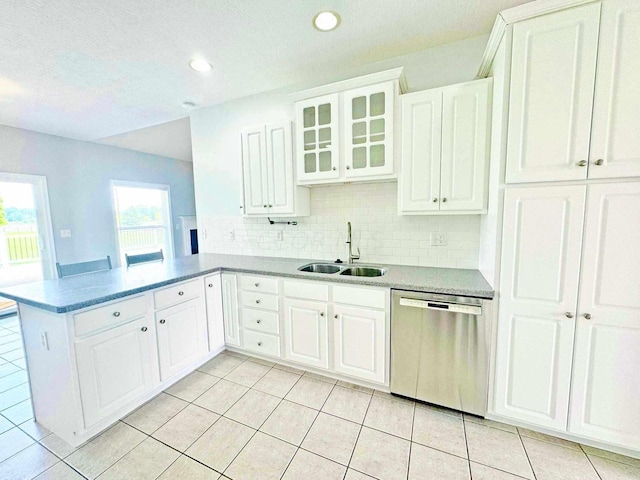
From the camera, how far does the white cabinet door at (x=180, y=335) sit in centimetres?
206

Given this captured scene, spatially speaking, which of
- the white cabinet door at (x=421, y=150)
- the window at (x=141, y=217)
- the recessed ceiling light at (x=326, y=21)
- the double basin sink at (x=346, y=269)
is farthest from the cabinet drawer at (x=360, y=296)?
the window at (x=141, y=217)

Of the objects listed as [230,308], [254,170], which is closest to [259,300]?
[230,308]

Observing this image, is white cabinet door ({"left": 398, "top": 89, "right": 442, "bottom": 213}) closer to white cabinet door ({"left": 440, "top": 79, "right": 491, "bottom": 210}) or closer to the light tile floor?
white cabinet door ({"left": 440, "top": 79, "right": 491, "bottom": 210})

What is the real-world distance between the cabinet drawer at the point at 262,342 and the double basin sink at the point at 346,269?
695 mm

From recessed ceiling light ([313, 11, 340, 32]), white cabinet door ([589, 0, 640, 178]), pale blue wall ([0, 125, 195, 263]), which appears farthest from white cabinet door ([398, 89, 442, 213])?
pale blue wall ([0, 125, 195, 263])

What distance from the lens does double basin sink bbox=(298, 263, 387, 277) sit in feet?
7.75

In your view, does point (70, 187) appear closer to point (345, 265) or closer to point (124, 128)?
point (124, 128)

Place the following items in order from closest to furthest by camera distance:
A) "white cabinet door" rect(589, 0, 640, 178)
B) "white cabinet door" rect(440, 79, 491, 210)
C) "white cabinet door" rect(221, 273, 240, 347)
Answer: "white cabinet door" rect(589, 0, 640, 178) → "white cabinet door" rect(440, 79, 491, 210) → "white cabinet door" rect(221, 273, 240, 347)

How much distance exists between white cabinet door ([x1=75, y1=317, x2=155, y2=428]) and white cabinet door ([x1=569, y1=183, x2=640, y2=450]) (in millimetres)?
2740

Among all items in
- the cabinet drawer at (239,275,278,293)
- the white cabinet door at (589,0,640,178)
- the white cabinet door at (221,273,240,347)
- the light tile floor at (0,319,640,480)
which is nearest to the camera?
the white cabinet door at (589,0,640,178)

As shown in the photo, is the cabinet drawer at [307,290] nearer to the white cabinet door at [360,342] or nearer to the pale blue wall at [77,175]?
the white cabinet door at [360,342]

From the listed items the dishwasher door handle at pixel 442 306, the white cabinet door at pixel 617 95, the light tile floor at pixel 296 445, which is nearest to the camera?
the white cabinet door at pixel 617 95

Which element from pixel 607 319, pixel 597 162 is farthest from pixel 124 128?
pixel 607 319

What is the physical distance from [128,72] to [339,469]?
3.38m
